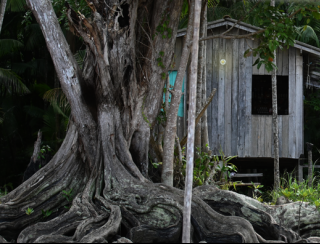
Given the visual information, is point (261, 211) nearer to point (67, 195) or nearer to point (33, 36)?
point (67, 195)

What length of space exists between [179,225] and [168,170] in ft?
5.05

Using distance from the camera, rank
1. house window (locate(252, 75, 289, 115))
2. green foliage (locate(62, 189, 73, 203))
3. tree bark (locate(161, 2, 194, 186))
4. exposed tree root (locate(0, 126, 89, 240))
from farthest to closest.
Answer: house window (locate(252, 75, 289, 115)) < tree bark (locate(161, 2, 194, 186)) < green foliage (locate(62, 189, 73, 203)) < exposed tree root (locate(0, 126, 89, 240))

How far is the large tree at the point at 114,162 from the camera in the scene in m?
4.46

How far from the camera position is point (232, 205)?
4.94 m

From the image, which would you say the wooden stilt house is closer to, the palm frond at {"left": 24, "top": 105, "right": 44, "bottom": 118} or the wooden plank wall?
the wooden plank wall

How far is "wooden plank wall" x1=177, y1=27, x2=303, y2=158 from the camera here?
9.80m

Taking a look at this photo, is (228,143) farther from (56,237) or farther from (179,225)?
(56,237)

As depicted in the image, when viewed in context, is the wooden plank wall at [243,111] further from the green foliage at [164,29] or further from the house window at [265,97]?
the green foliage at [164,29]

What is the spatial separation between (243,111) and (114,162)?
533 cm

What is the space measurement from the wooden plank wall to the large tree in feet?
12.4

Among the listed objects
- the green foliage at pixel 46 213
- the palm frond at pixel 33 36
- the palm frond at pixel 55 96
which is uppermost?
the palm frond at pixel 33 36

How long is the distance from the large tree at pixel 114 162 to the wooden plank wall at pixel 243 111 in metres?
3.79

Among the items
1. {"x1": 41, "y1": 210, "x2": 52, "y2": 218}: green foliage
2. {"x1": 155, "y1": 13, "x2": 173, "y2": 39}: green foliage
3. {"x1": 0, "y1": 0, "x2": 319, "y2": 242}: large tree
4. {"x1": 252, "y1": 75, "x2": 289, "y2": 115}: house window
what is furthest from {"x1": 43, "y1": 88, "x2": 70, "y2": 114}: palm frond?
{"x1": 252, "y1": 75, "x2": 289, "y2": 115}: house window

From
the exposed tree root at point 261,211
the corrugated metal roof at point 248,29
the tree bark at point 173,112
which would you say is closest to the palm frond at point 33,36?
the corrugated metal roof at point 248,29
